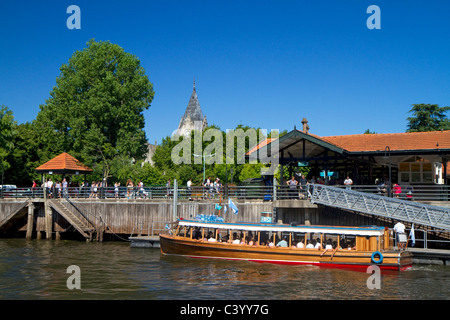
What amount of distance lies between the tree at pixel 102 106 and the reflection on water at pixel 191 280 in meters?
23.0

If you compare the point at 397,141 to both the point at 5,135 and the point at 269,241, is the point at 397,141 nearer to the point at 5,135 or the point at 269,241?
the point at 269,241

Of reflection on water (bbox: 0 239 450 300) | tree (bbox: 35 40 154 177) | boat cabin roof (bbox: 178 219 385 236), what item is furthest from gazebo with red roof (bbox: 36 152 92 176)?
boat cabin roof (bbox: 178 219 385 236)

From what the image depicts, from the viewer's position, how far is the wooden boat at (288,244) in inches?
925

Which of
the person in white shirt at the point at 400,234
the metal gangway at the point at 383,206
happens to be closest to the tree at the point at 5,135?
the metal gangway at the point at 383,206

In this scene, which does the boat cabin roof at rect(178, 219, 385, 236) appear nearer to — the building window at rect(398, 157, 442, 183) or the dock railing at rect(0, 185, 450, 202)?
the dock railing at rect(0, 185, 450, 202)

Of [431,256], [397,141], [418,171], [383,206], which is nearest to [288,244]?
[383,206]

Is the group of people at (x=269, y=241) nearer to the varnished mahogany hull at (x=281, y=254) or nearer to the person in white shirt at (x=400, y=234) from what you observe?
the varnished mahogany hull at (x=281, y=254)

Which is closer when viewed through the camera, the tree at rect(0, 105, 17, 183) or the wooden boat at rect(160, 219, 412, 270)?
the wooden boat at rect(160, 219, 412, 270)

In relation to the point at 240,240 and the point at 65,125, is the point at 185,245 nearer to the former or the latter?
the point at 240,240

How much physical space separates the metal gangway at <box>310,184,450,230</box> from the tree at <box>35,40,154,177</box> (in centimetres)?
2749

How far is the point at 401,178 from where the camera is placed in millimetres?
32938

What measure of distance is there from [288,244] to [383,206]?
6022mm

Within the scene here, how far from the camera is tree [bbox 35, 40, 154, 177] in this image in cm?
4984
